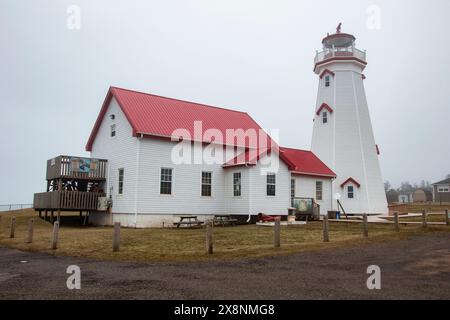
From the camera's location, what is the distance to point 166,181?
2511 cm

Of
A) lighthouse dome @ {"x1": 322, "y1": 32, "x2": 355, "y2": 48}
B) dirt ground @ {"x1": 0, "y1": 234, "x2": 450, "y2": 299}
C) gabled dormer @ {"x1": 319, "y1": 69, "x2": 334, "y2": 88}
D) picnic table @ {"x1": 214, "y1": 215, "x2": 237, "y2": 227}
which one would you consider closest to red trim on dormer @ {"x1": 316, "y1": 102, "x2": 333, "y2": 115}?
gabled dormer @ {"x1": 319, "y1": 69, "x2": 334, "y2": 88}

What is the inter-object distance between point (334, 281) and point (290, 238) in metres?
8.54

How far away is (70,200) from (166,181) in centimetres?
607

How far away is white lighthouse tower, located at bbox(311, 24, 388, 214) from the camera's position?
34031 millimetres

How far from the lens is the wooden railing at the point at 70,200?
24.3 m

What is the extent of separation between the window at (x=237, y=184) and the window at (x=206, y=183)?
1.69 metres

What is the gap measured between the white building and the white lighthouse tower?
6.84 meters

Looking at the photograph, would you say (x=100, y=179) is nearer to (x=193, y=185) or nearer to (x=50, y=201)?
(x=50, y=201)

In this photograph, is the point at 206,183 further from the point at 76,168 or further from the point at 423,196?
the point at 423,196

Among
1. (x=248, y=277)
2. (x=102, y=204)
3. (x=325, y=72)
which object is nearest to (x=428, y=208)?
(x=325, y=72)

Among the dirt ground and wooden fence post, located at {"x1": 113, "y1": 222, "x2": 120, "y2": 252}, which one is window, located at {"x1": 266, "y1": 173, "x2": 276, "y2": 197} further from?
wooden fence post, located at {"x1": 113, "y1": 222, "x2": 120, "y2": 252}

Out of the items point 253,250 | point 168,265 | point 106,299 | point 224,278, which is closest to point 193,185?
point 253,250

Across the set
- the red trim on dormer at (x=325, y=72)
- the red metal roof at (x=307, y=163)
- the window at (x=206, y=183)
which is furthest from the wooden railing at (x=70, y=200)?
the red trim on dormer at (x=325, y=72)
